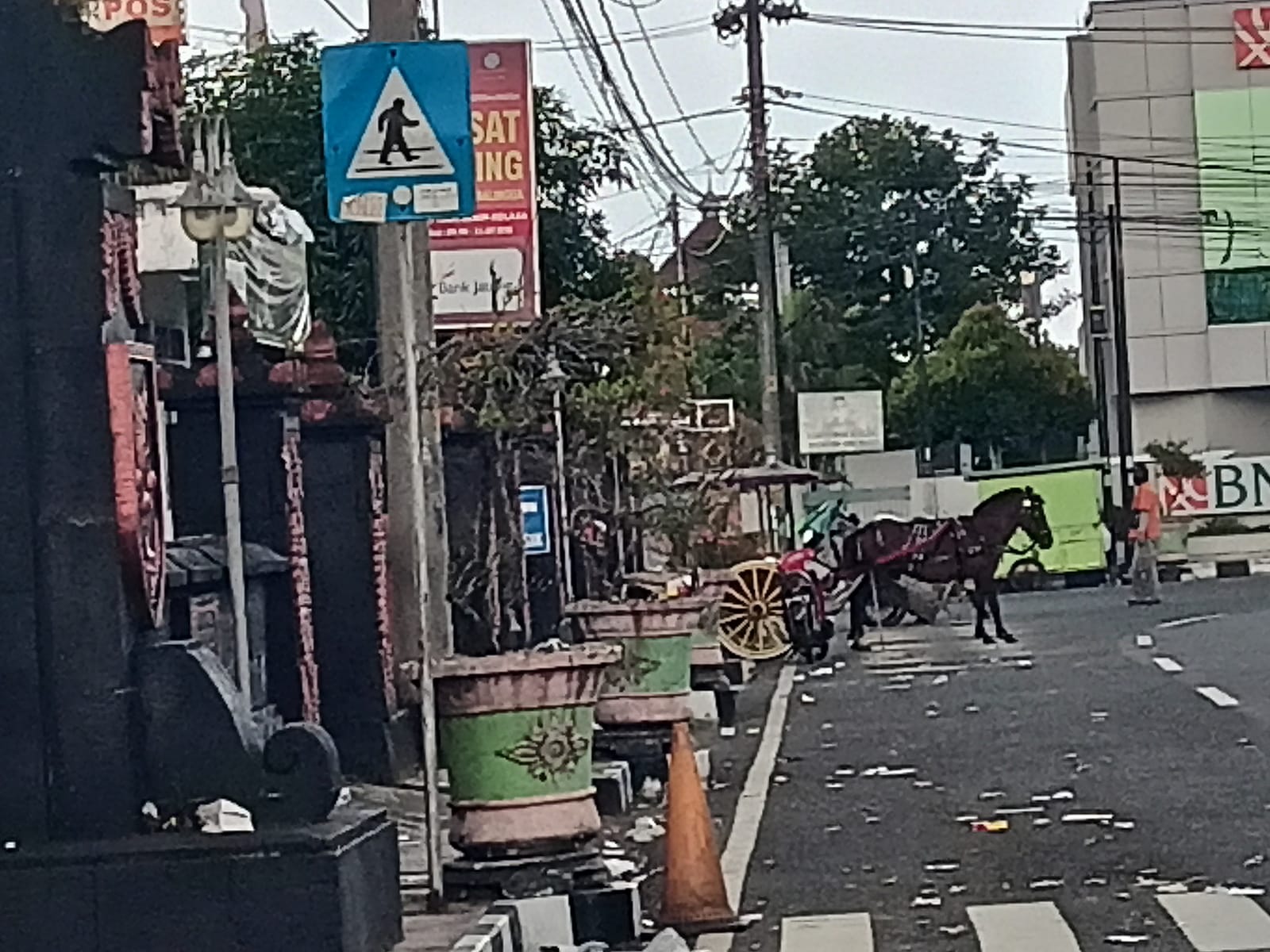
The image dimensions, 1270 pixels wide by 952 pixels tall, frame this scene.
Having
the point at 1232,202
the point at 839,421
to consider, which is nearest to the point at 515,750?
the point at 839,421

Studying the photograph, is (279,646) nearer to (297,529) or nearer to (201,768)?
(297,529)

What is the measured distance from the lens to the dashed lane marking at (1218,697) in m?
20.1

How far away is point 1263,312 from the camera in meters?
64.1

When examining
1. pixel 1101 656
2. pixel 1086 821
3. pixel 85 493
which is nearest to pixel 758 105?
pixel 1101 656

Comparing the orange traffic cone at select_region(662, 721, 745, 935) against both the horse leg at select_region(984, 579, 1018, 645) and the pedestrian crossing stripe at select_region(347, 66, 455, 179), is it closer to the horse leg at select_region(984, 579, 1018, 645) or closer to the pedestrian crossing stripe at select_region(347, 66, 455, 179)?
the pedestrian crossing stripe at select_region(347, 66, 455, 179)

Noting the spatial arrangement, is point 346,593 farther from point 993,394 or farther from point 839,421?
point 993,394

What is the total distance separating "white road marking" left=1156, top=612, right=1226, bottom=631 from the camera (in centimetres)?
3099

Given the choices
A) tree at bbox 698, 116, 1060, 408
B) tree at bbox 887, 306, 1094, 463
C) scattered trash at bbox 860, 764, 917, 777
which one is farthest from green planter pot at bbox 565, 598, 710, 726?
tree at bbox 698, 116, 1060, 408

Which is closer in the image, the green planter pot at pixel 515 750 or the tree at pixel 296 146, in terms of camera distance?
the green planter pot at pixel 515 750

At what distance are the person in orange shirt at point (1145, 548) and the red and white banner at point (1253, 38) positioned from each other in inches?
967

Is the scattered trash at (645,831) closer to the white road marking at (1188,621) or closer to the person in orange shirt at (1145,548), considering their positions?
the white road marking at (1188,621)

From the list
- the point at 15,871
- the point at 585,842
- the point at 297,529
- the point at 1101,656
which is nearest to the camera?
the point at 15,871

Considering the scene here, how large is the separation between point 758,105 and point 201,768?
1473 inches

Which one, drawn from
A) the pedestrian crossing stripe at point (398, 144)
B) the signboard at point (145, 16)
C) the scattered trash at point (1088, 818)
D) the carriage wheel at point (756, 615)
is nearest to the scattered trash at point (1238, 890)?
the scattered trash at point (1088, 818)
